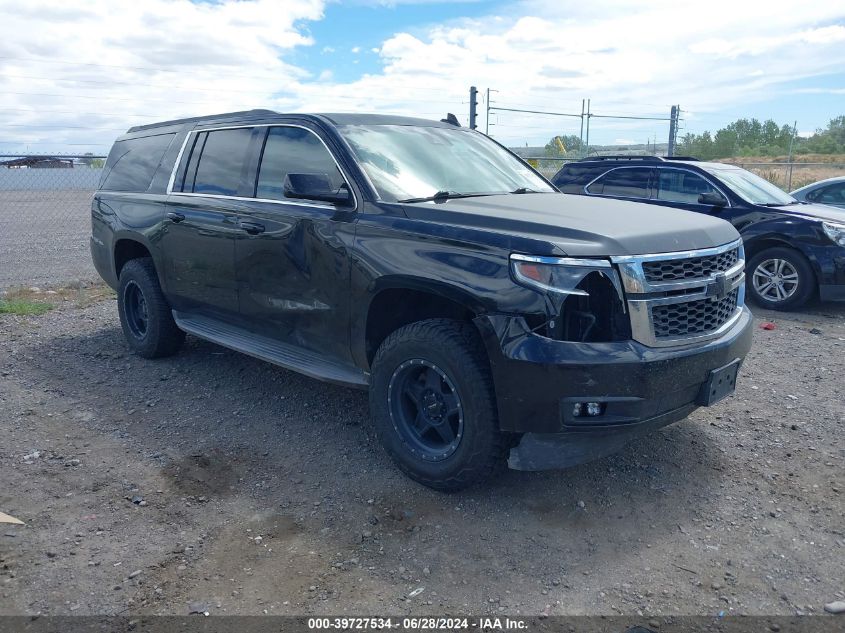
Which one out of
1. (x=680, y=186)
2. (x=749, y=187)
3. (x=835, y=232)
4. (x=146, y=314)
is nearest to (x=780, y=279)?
(x=835, y=232)

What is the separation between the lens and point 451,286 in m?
3.54

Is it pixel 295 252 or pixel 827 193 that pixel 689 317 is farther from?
pixel 827 193

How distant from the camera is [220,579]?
10.2ft

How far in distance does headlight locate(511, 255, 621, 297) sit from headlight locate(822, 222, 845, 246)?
594cm

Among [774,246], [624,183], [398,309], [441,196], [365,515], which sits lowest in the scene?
[365,515]

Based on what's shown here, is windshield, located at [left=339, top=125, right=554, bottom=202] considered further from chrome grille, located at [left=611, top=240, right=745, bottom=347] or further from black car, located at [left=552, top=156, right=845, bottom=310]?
black car, located at [left=552, top=156, right=845, bottom=310]

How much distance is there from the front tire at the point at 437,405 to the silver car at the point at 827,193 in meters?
9.25

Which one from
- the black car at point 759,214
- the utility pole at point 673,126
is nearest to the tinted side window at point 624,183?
the black car at point 759,214

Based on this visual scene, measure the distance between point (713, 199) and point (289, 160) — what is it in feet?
19.0

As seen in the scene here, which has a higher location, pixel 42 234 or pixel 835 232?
pixel 835 232

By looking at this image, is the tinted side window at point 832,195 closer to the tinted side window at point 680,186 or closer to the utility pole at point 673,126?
the tinted side window at point 680,186

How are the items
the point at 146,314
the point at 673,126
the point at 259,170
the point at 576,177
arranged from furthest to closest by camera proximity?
the point at 673,126 < the point at 576,177 < the point at 146,314 < the point at 259,170

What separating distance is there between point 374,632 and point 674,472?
6.89 ft

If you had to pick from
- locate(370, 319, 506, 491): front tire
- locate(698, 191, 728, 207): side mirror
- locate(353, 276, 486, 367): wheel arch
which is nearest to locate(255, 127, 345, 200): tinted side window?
locate(353, 276, 486, 367): wheel arch
